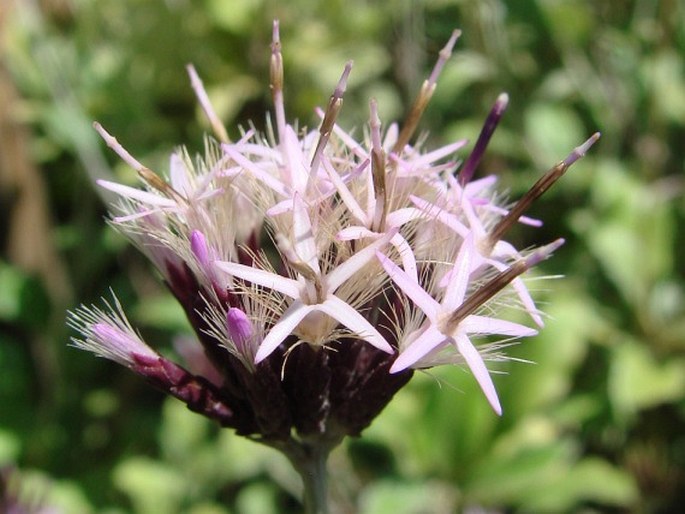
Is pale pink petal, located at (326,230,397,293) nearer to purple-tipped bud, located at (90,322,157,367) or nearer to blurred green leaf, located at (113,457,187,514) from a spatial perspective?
purple-tipped bud, located at (90,322,157,367)

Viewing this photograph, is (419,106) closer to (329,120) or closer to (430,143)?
(329,120)

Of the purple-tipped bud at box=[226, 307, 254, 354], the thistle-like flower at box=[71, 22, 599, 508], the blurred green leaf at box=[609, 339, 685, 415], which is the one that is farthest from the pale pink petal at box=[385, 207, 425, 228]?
the blurred green leaf at box=[609, 339, 685, 415]

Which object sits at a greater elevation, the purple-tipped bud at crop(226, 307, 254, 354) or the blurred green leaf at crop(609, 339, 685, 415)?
the purple-tipped bud at crop(226, 307, 254, 354)

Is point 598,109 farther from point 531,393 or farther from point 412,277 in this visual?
point 412,277

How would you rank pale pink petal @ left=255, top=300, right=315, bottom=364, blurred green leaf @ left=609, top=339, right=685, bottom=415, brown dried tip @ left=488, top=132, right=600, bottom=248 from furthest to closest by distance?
blurred green leaf @ left=609, top=339, right=685, bottom=415 → brown dried tip @ left=488, top=132, right=600, bottom=248 → pale pink petal @ left=255, top=300, right=315, bottom=364

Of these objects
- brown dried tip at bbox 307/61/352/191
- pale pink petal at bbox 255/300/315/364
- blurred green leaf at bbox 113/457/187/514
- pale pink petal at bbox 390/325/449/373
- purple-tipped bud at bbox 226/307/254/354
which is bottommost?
blurred green leaf at bbox 113/457/187/514

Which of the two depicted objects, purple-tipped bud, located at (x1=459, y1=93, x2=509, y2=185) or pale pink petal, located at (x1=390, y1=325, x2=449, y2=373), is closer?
pale pink petal, located at (x1=390, y1=325, x2=449, y2=373)

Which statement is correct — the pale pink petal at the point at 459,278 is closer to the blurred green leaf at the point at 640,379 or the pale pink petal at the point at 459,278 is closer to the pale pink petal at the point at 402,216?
the pale pink petal at the point at 402,216

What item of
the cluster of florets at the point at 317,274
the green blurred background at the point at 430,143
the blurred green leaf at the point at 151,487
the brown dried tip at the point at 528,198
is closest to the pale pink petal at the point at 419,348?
the cluster of florets at the point at 317,274

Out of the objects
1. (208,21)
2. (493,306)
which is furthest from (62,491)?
(493,306)

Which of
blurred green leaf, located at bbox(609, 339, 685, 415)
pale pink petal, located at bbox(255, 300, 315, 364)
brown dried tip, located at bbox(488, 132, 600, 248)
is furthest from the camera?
blurred green leaf, located at bbox(609, 339, 685, 415)
